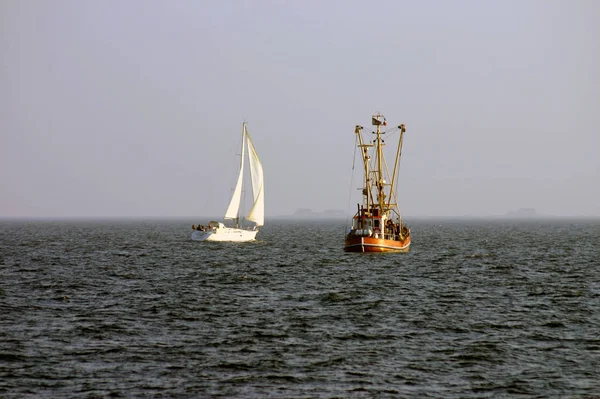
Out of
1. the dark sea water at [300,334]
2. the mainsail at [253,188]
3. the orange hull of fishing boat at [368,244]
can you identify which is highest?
the mainsail at [253,188]

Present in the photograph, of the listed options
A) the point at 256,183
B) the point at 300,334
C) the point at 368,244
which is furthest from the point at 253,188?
the point at 300,334

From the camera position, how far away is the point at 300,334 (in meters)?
33.6

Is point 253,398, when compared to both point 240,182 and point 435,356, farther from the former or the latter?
point 240,182

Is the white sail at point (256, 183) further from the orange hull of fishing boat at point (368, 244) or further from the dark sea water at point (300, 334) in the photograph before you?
the dark sea water at point (300, 334)

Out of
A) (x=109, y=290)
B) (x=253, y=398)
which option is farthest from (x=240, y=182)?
(x=253, y=398)

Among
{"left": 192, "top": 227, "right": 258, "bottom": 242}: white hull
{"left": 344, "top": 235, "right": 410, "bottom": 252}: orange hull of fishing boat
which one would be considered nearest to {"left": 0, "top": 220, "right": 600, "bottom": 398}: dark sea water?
{"left": 344, "top": 235, "right": 410, "bottom": 252}: orange hull of fishing boat

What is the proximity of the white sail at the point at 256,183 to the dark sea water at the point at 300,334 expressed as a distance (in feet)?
169

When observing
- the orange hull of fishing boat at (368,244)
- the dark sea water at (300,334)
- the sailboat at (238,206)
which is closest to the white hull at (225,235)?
the sailboat at (238,206)

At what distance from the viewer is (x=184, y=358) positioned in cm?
2848

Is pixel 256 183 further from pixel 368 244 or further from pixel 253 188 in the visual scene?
pixel 368 244

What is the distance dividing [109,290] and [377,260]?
3390 cm

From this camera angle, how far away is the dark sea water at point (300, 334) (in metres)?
24.9

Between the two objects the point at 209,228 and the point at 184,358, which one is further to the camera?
the point at 209,228

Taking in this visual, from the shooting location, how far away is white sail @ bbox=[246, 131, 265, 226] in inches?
4510
